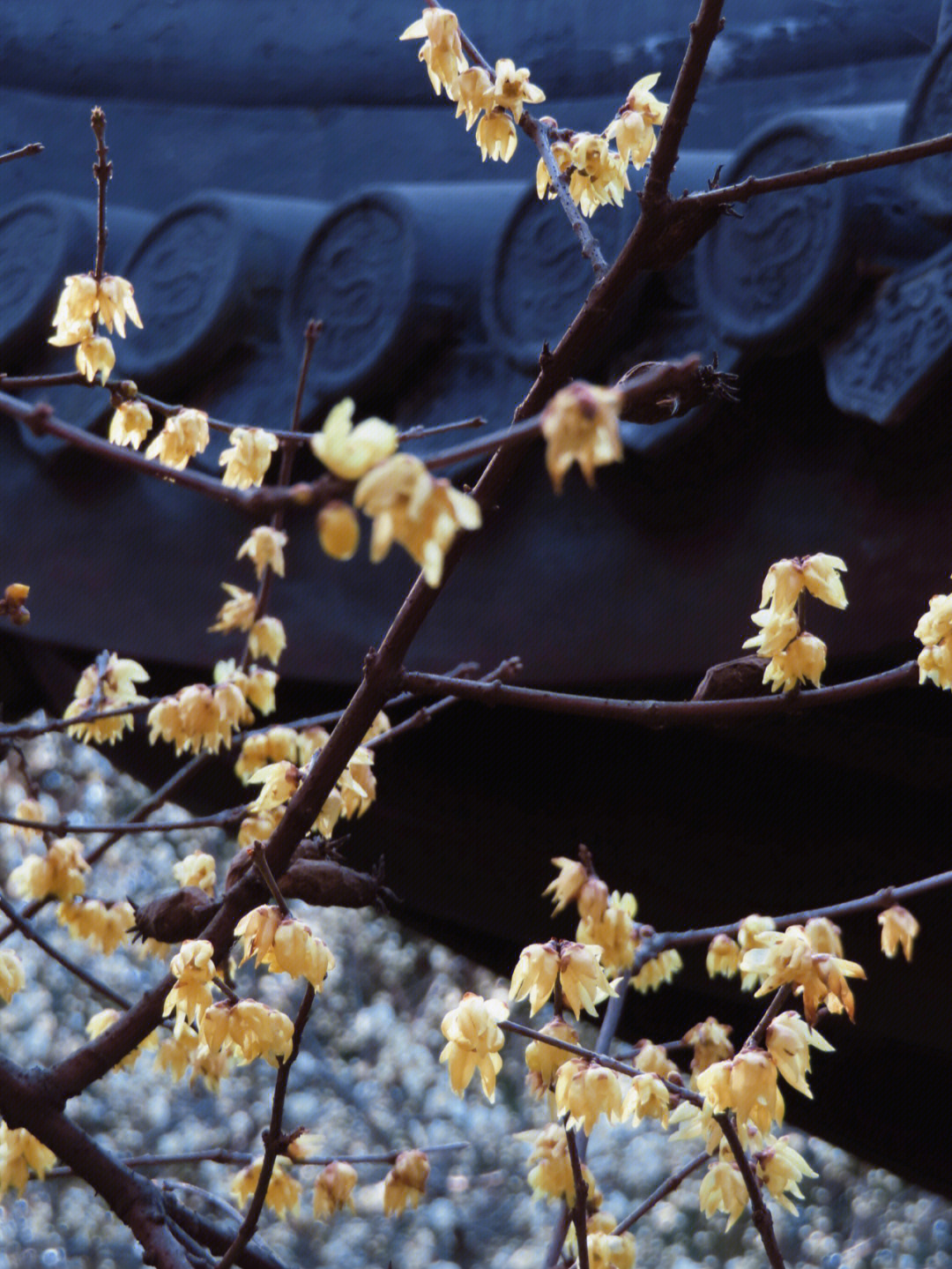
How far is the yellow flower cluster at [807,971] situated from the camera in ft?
4.08

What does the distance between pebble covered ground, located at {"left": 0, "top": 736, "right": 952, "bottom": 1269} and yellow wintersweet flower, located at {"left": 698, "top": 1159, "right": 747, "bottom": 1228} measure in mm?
5116

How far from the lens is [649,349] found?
5.55 feet

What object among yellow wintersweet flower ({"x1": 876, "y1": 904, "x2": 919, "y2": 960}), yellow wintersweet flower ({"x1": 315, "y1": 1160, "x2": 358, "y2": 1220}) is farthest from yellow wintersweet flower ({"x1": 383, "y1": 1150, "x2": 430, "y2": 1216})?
yellow wintersweet flower ({"x1": 876, "y1": 904, "x2": 919, "y2": 960})

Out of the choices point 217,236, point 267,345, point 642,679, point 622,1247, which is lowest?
point 622,1247

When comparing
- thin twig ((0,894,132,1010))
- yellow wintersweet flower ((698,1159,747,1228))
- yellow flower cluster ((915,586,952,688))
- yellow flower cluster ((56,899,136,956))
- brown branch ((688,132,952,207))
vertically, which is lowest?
yellow wintersweet flower ((698,1159,747,1228))

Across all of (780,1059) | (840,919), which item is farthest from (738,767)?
(780,1059)

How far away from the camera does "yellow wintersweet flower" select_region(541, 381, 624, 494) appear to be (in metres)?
0.63

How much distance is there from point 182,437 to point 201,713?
1.12 feet

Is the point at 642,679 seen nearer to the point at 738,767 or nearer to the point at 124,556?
the point at 738,767

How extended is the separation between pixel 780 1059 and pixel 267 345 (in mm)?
1244

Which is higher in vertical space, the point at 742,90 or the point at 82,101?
the point at 82,101

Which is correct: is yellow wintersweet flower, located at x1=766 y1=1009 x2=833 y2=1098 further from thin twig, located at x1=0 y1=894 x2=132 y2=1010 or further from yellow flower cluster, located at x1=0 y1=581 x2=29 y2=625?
yellow flower cluster, located at x1=0 y1=581 x2=29 y2=625

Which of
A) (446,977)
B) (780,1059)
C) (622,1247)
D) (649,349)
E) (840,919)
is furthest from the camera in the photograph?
(446,977)

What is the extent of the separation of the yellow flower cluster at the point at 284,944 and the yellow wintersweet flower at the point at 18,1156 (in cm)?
61
